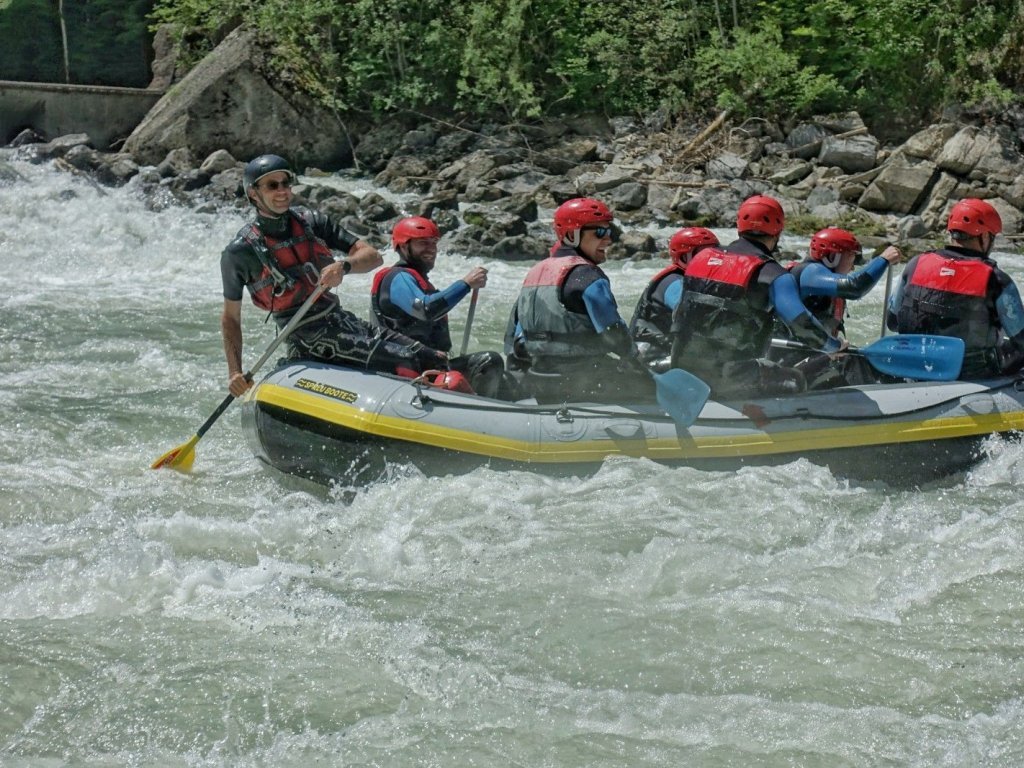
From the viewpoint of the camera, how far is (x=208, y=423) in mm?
6172

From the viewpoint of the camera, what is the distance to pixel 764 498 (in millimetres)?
5648

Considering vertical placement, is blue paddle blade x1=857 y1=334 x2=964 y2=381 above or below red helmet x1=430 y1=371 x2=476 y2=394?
above

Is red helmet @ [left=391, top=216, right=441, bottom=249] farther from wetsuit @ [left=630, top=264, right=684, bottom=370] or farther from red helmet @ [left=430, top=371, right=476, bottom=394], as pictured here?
wetsuit @ [left=630, top=264, right=684, bottom=370]

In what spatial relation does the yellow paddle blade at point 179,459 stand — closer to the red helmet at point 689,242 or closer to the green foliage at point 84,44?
the red helmet at point 689,242

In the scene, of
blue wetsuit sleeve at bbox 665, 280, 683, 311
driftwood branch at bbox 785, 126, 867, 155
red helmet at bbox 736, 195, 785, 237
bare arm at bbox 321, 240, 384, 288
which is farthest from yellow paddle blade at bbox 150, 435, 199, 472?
driftwood branch at bbox 785, 126, 867, 155

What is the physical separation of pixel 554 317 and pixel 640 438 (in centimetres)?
75

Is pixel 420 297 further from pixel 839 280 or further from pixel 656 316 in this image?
pixel 839 280

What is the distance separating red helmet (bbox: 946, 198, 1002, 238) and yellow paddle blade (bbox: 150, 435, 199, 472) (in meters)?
Result: 4.22

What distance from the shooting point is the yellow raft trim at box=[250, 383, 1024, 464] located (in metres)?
5.74

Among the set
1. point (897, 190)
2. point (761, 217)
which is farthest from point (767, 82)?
point (761, 217)

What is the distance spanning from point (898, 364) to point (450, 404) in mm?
2450

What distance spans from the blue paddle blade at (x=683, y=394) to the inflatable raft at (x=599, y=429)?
0.07 metres

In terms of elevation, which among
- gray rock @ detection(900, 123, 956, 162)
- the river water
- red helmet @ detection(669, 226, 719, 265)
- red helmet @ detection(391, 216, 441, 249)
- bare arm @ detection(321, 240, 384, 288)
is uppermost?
red helmet @ detection(391, 216, 441, 249)

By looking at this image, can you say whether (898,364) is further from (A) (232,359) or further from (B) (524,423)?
(A) (232,359)
